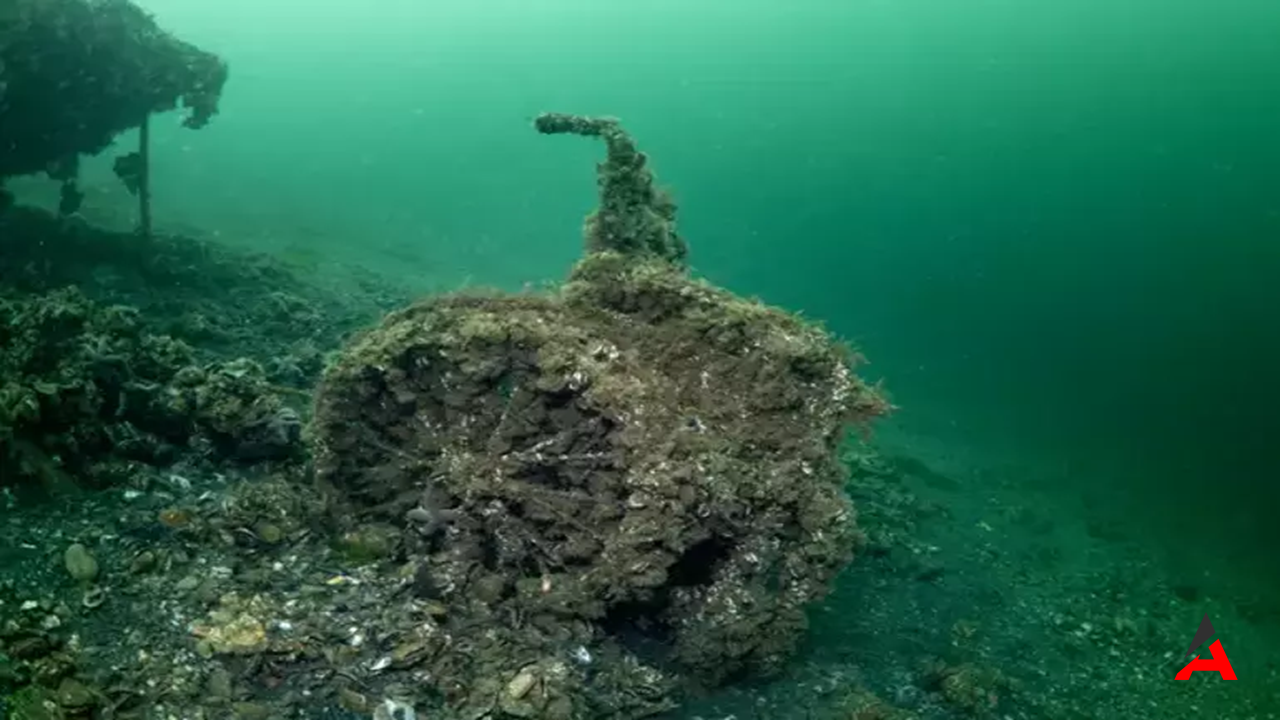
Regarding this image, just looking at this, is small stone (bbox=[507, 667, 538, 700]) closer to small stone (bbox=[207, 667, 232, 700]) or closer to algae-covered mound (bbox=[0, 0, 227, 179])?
small stone (bbox=[207, 667, 232, 700])

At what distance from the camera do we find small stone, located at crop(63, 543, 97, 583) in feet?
21.2

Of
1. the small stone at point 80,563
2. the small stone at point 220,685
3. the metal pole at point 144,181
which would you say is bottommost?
the small stone at point 220,685

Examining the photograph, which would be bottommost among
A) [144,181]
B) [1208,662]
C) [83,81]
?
[1208,662]

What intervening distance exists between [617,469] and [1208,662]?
470 inches

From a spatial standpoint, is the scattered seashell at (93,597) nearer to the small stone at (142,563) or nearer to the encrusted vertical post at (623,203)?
the small stone at (142,563)

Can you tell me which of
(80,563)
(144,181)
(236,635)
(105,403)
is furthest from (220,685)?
(144,181)

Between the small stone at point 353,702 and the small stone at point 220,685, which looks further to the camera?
the small stone at point 353,702

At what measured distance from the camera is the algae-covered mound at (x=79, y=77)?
1424 cm

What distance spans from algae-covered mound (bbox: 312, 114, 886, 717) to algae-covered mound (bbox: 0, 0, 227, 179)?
35.1ft

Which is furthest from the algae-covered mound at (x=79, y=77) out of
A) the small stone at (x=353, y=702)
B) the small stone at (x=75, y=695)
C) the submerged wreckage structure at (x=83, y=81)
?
the small stone at (x=353, y=702)

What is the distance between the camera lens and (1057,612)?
14422mm

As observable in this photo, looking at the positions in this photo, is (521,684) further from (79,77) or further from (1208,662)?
(79,77)

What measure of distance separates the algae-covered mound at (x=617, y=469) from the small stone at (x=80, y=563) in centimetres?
195

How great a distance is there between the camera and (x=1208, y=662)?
1400 centimetres
